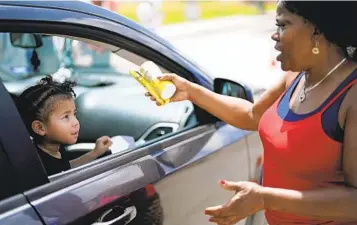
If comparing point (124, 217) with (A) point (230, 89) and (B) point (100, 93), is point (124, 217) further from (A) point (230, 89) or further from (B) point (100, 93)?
(B) point (100, 93)

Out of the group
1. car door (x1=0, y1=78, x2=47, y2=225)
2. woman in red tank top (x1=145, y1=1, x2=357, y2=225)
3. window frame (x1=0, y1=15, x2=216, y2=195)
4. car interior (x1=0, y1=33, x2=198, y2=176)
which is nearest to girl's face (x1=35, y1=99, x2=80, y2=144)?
car interior (x1=0, y1=33, x2=198, y2=176)

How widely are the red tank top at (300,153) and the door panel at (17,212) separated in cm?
85

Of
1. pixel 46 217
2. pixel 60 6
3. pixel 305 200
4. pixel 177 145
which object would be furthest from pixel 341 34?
pixel 46 217

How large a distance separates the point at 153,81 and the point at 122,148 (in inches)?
12.4

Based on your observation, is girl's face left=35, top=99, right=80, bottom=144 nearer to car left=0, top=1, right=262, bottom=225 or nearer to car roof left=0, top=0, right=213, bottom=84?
car left=0, top=1, right=262, bottom=225

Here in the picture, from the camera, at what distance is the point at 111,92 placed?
11.7 feet

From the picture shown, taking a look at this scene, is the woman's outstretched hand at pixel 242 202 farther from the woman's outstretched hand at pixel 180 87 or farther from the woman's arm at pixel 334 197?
the woman's outstretched hand at pixel 180 87

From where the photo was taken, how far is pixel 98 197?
70.7 inches

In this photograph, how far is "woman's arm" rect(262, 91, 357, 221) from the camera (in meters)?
1.80

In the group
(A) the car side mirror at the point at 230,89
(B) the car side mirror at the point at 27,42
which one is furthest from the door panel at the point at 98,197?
(B) the car side mirror at the point at 27,42

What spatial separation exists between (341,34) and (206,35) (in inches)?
729

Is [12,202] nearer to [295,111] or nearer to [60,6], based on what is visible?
[60,6]

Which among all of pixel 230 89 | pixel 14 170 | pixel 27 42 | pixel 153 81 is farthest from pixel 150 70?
pixel 27 42

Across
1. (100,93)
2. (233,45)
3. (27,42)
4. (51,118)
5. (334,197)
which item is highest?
(27,42)
